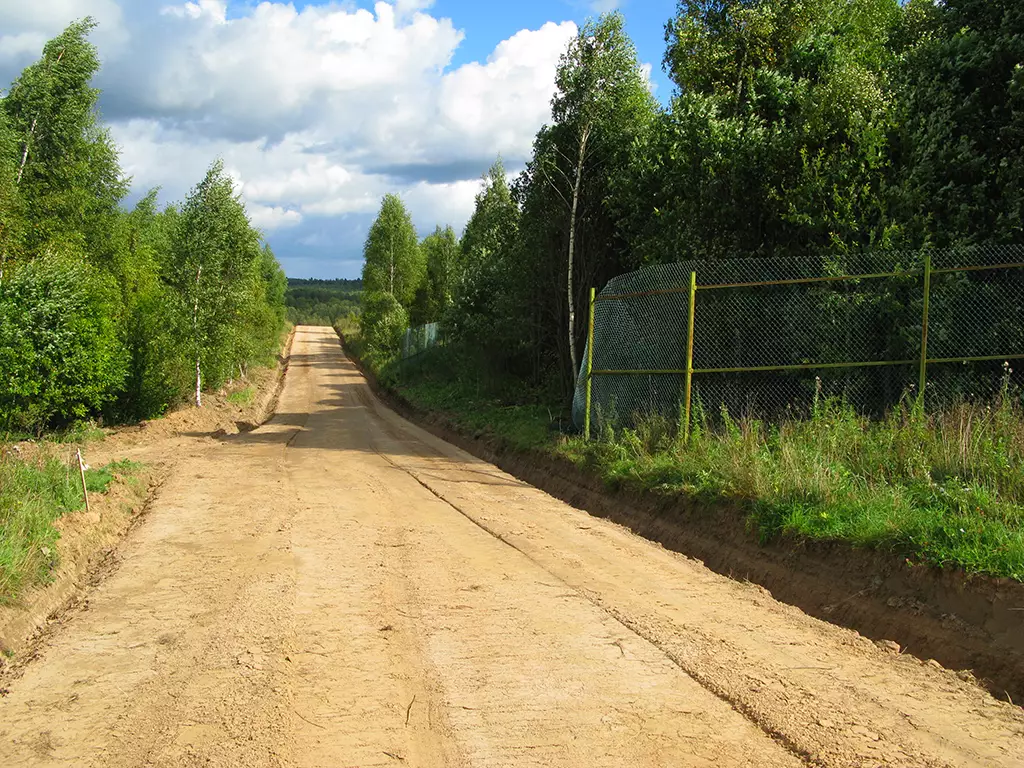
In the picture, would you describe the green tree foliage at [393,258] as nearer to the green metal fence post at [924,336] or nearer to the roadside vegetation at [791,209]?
the roadside vegetation at [791,209]

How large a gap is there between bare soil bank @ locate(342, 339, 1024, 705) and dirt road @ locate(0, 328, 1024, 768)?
26 centimetres

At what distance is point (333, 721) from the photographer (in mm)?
4039

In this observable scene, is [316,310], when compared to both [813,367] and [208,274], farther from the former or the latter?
[813,367]

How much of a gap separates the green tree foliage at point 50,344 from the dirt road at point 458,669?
10976 mm

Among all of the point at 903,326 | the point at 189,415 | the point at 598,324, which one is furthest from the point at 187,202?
the point at 903,326

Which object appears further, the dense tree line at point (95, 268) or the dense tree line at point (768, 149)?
the dense tree line at point (95, 268)

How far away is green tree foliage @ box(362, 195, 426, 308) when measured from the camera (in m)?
54.4

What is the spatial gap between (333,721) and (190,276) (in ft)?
70.1

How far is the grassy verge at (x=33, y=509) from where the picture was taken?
608 centimetres

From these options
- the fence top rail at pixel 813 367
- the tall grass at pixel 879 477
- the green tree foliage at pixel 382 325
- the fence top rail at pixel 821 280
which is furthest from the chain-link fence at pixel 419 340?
the tall grass at pixel 879 477

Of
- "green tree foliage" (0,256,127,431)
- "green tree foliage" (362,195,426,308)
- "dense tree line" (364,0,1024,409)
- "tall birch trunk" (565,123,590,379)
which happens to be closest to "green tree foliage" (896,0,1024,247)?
"dense tree line" (364,0,1024,409)

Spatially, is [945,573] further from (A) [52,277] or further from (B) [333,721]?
(A) [52,277]

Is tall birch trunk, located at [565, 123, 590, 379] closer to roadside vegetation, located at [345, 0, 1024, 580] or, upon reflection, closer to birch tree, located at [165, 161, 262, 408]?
roadside vegetation, located at [345, 0, 1024, 580]

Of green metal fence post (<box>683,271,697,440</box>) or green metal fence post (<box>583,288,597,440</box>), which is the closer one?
green metal fence post (<box>683,271,697,440</box>)
